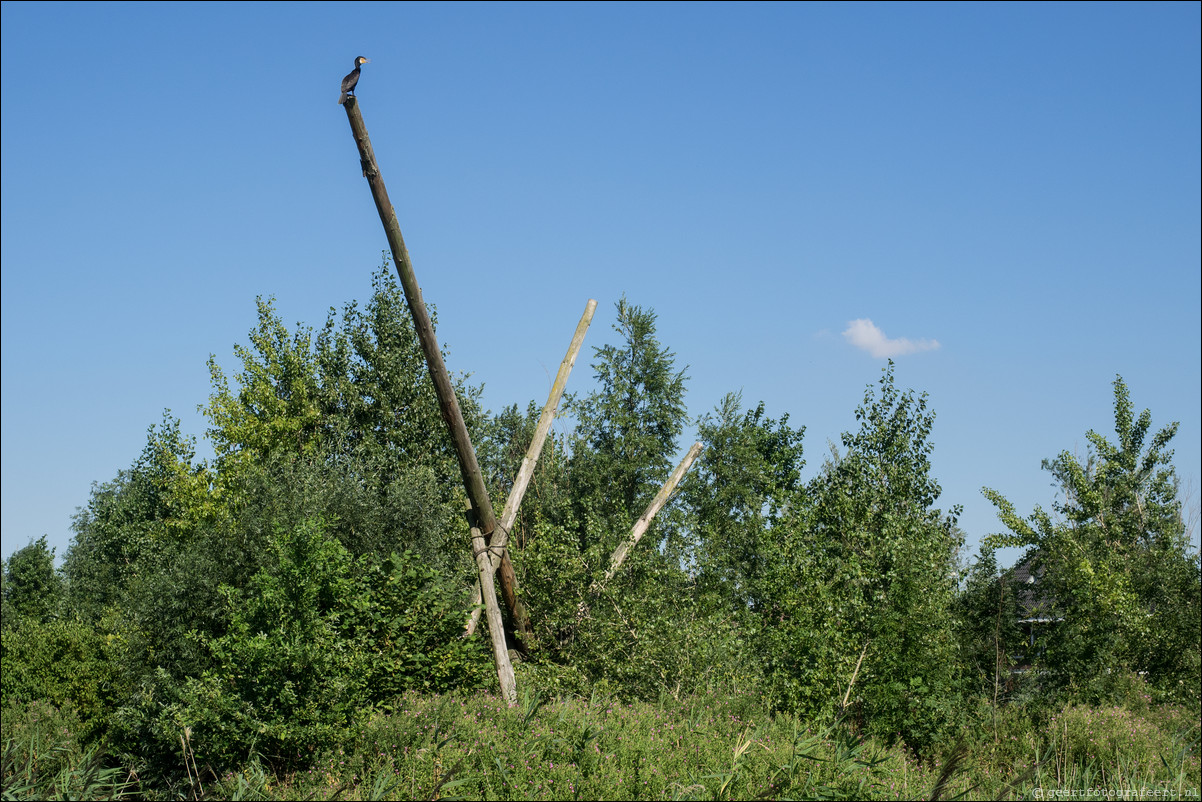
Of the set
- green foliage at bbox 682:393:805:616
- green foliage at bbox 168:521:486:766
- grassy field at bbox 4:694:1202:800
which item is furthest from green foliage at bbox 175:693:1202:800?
green foliage at bbox 682:393:805:616

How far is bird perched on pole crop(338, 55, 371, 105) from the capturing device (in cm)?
799

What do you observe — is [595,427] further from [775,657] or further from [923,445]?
[775,657]

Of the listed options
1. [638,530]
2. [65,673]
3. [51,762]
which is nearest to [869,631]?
[638,530]

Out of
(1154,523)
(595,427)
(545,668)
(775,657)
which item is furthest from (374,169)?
(1154,523)

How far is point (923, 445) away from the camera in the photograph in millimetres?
21312

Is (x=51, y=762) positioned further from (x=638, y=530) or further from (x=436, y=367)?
(x=638, y=530)

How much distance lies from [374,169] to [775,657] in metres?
7.37

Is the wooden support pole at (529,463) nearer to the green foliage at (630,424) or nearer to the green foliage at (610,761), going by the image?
the green foliage at (610,761)

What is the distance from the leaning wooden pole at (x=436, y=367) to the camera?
9.32 metres

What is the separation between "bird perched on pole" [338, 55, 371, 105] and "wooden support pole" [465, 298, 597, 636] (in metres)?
4.97

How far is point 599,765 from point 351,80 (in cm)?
626

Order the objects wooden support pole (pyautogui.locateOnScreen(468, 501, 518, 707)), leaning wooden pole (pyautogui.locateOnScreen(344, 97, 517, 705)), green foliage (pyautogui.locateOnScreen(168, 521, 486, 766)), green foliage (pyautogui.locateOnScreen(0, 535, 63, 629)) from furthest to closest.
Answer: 1. green foliage (pyautogui.locateOnScreen(0, 535, 63, 629))
2. wooden support pole (pyautogui.locateOnScreen(468, 501, 518, 707))
3. green foliage (pyautogui.locateOnScreen(168, 521, 486, 766))
4. leaning wooden pole (pyautogui.locateOnScreen(344, 97, 517, 705))

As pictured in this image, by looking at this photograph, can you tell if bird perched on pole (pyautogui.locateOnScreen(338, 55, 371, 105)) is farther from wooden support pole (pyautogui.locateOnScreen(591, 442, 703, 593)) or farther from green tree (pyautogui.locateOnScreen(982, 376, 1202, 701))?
green tree (pyautogui.locateOnScreen(982, 376, 1202, 701))

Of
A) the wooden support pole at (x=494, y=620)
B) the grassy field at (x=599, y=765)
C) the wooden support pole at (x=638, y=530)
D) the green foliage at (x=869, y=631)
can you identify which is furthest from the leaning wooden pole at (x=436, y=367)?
the green foliage at (x=869, y=631)
